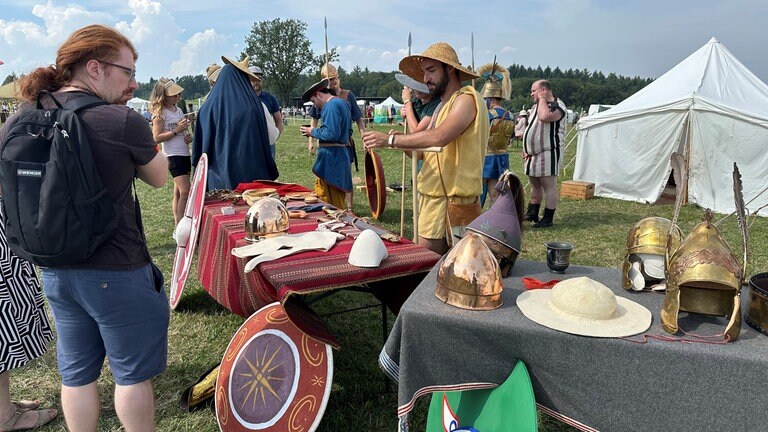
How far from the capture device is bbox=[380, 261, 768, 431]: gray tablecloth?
→ 1199 millimetres

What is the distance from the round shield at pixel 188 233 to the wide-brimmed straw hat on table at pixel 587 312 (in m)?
1.90

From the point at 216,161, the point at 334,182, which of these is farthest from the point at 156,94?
the point at 334,182

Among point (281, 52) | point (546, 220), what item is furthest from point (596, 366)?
point (281, 52)

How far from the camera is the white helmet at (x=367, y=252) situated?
1890 mm

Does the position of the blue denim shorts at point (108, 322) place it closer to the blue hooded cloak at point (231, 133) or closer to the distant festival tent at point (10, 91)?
the distant festival tent at point (10, 91)

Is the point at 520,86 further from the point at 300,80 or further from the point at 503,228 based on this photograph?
the point at 503,228

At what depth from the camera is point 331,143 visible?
16.2 ft

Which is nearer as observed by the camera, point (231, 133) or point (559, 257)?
point (559, 257)

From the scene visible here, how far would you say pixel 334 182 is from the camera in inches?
196

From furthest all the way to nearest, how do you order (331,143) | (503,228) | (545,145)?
(545,145), (331,143), (503,228)

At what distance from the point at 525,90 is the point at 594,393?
70697 mm

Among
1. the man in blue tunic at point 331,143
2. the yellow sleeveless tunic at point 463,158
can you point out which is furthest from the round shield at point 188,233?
the man in blue tunic at point 331,143

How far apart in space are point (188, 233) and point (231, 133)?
37.8 inches

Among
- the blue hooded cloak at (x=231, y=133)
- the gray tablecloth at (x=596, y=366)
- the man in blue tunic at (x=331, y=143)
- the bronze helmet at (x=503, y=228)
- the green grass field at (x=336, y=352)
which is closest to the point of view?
the gray tablecloth at (x=596, y=366)
